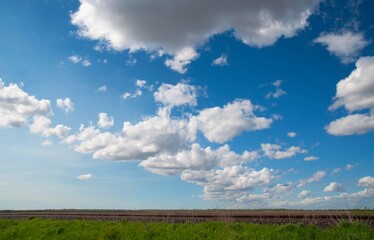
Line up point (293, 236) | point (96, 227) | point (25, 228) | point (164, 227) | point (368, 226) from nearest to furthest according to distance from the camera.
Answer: point (293, 236), point (368, 226), point (164, 227), point (96, 227), point (25, 228)

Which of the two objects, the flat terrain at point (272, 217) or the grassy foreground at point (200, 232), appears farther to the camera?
the flat terrain at point (272, 217)

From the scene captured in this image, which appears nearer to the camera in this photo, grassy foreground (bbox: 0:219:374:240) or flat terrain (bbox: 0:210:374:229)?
grassy foreground (bbox: 0:219:374:240)

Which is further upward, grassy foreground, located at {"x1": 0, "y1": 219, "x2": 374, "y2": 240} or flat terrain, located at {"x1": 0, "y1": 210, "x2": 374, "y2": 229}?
flat terrain, located at {"x1": 0, "y1": 210, "x2": 374, "y2": 229}

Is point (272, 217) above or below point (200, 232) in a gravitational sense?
above

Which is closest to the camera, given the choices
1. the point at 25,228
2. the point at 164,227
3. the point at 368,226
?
the point at 368,226

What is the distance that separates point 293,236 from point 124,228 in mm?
10262

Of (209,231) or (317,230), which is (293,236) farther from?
(209,231)

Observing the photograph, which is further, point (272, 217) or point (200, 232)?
point (272, 217)

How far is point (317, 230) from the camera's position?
16.1 metres

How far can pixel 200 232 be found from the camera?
58.6ft

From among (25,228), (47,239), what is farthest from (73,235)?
(25,228)

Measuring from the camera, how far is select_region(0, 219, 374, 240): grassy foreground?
15375mm

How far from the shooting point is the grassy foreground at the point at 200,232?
15.4 metres

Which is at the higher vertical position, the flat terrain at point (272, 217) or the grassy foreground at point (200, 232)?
the flat terrain at point (272, 217)
